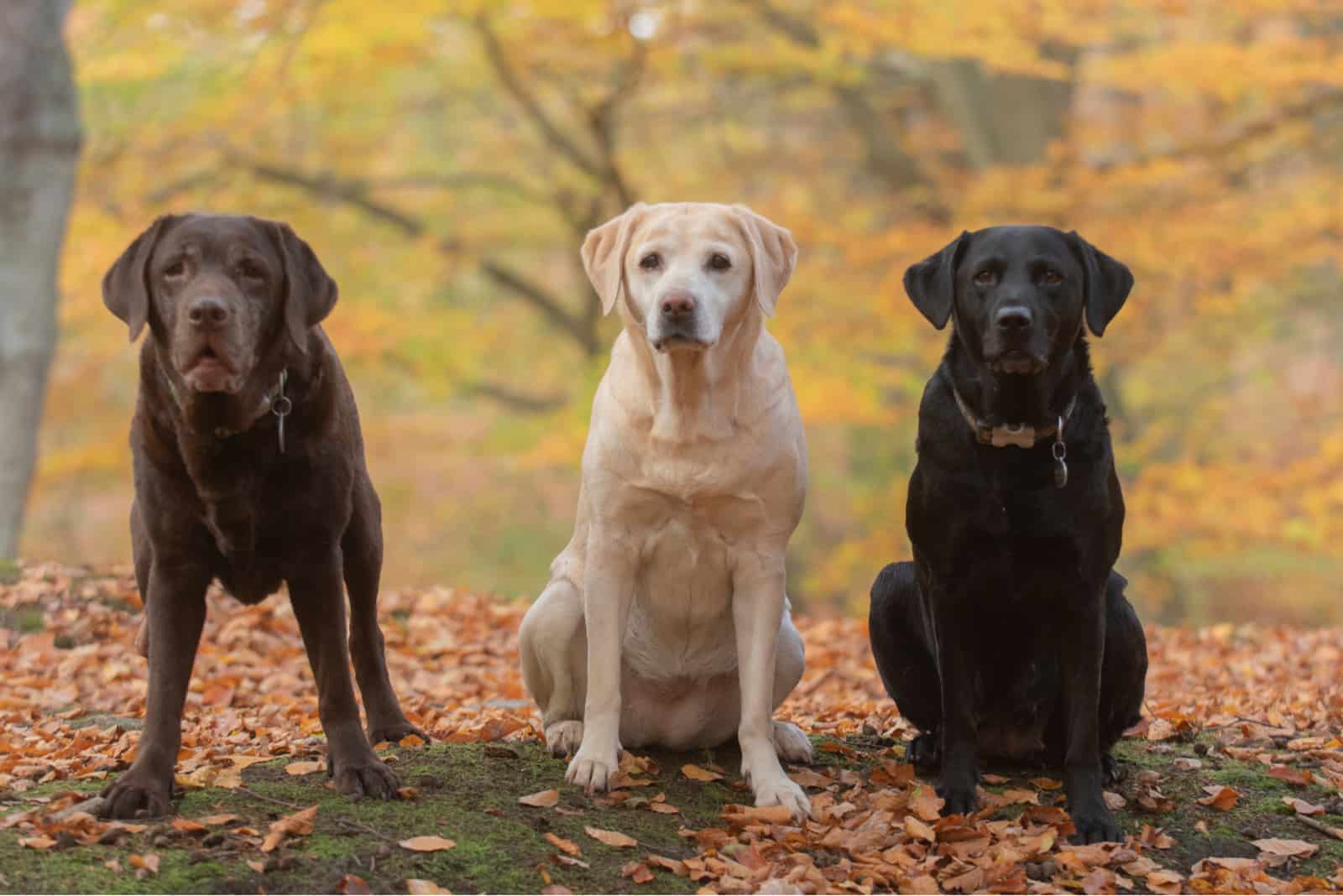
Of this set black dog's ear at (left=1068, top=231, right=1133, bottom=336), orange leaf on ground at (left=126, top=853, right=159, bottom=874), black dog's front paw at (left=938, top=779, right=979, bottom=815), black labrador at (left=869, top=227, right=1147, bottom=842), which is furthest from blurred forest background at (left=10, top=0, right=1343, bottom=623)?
orange leaf on ground at (left=126, top=853, right=159, bottom=874)

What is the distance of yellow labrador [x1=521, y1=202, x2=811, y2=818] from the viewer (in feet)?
13.6

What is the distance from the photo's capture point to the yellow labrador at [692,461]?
13.6 feet

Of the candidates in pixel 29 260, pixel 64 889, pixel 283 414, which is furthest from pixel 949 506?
pixel 29 260

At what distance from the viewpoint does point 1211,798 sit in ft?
14.5

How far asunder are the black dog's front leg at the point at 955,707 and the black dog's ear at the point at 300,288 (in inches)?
77.0

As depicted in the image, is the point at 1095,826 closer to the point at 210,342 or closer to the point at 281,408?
the point at 281,408

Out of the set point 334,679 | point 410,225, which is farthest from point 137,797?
point 410,225

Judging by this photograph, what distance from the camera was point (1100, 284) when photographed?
426 cm

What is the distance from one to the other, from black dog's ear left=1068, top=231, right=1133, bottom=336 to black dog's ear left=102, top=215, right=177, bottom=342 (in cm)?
259

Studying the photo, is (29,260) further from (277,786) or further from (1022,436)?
(1022,436)

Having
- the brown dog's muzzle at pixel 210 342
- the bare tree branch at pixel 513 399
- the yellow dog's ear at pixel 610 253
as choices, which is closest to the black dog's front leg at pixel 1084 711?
the yellow dog's ear at pixel 610 253

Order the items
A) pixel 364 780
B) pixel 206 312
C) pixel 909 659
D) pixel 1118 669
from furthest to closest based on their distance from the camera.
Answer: pixel 909 659 → pixel 1118 669 → pixel 364 780 → pixel 206 312

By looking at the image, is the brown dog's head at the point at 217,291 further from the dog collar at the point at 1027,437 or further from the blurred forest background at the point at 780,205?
the blurred forest background at the point at 780,205

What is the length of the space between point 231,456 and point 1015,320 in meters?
2.18
